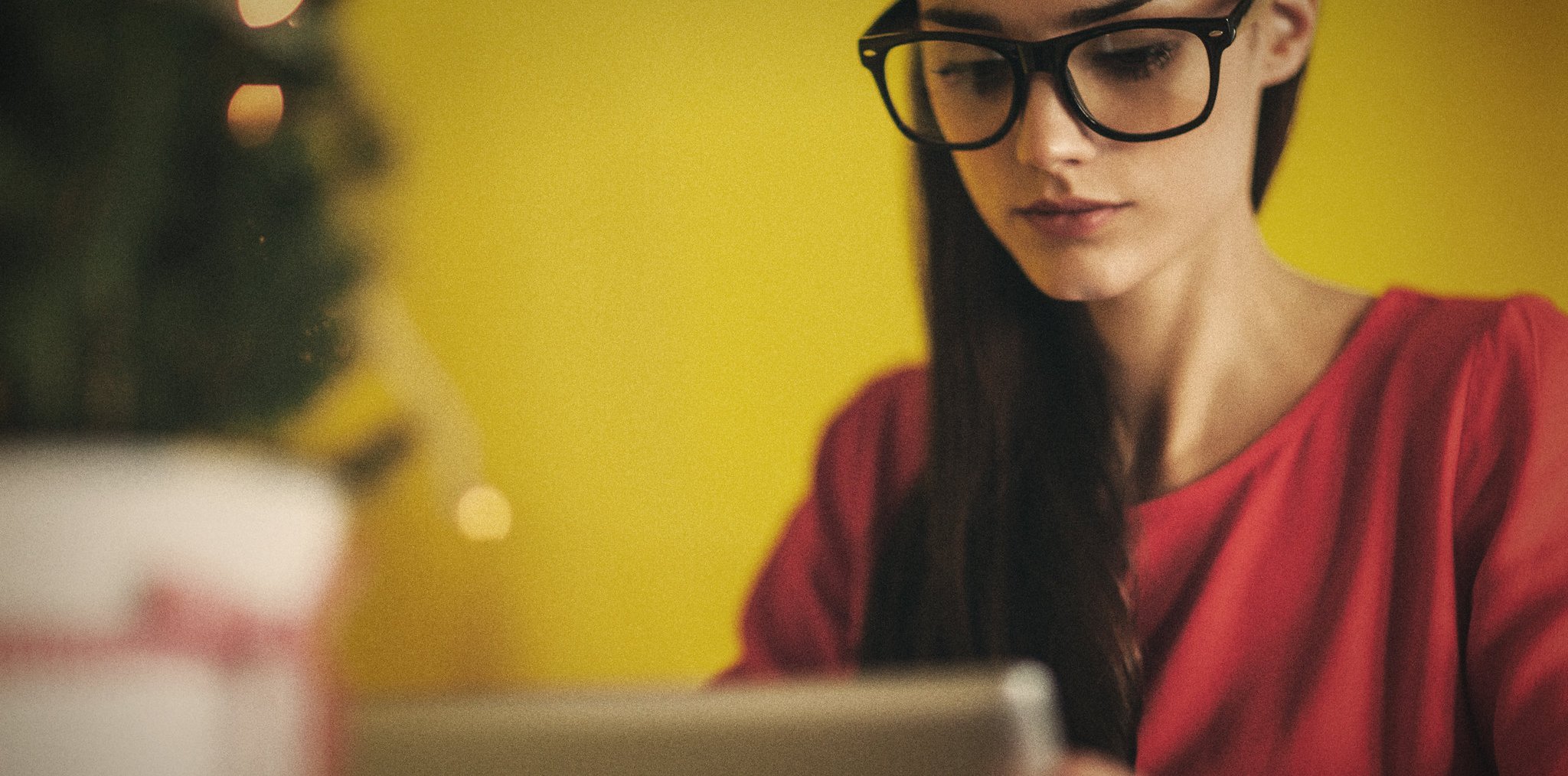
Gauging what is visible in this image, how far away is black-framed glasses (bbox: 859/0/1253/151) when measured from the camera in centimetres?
84

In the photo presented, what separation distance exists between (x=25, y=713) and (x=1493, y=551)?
32.8 inches

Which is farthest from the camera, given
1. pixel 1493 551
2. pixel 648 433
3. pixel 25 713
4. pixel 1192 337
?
pixel 648 433

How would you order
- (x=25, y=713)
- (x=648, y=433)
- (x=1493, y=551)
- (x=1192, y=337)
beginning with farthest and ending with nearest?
(x=648, y=433), (x=1192, y=337), (x=1493, y=551), (x=25, y=713)

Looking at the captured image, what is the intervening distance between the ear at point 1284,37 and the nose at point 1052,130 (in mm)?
128

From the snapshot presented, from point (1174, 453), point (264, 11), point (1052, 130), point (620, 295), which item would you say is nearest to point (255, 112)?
point (264, 11)

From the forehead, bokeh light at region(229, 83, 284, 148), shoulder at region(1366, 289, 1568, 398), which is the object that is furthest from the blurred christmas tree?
shoulder at region(1366, 289, 1568, 398)

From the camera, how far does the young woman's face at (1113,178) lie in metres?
0.85

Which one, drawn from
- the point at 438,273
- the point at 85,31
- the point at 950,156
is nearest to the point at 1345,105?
the point at 950,156

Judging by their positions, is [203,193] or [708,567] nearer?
[203,193]

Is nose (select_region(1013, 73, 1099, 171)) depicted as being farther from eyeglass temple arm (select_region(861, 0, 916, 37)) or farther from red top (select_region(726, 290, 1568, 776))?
red top (select_region(726, 290, 1568, 776))

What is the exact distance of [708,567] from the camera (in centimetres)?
97

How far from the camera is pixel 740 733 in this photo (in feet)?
2.14

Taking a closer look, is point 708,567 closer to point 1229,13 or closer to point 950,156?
point 950,156

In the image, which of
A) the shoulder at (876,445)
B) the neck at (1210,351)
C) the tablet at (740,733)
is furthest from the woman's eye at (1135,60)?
the tablet at (740,733)
